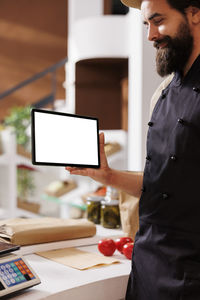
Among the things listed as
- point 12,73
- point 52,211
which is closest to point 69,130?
point 52,211

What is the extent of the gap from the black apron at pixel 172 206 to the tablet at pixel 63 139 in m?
0.23

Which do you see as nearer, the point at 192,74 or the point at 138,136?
the point at 192,74

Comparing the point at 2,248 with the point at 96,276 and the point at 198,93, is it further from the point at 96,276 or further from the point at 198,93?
the point at 198,93

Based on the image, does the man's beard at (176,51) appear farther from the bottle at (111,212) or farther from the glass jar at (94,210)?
the glass jar at (94,210)

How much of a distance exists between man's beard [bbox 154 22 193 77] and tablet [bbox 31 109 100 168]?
31 centimetres

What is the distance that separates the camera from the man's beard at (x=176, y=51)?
120 centimetres

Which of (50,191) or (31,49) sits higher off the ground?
(31,49)

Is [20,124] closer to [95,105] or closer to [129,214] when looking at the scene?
[95,105]

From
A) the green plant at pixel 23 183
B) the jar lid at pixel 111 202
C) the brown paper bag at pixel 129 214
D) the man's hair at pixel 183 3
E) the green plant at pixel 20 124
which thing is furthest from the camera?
the green plant at pixel 23 183

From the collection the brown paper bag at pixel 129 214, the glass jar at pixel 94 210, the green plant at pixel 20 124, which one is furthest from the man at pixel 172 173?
the green plant at pixel 20 124

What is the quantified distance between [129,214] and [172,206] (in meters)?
0.67

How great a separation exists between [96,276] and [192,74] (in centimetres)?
67

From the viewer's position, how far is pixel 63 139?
139 cm

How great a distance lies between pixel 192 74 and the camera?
4.07 ft
